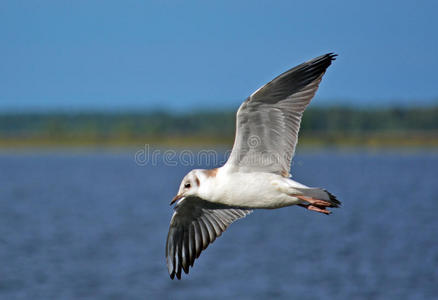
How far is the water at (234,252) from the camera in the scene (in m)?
17.1

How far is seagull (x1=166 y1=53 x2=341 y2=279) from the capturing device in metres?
9.30

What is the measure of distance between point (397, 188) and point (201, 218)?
96.1ft

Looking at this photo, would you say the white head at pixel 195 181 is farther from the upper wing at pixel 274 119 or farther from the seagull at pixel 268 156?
the upper wing at pixel 274 119

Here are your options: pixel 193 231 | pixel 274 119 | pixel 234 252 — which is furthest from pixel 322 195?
pixel 234 252

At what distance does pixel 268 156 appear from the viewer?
31.9 ft

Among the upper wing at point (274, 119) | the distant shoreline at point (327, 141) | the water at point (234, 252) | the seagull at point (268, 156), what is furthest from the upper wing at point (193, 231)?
the distant shoreline at point (327, 141)

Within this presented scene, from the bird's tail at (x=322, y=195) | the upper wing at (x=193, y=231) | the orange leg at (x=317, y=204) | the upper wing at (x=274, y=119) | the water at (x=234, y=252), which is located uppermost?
the upper wing at (x=274, y=119)

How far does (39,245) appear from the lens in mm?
22109

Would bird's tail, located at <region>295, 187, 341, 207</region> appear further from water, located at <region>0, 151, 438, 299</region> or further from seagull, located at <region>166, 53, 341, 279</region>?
water, located at <region>0, 151, 438, 299</region>

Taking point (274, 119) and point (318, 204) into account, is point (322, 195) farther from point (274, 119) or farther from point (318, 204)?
point (274, 119)

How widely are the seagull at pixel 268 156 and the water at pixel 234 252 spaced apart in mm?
7266

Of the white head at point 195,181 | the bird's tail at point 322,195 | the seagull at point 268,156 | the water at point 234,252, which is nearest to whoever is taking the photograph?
the bird's tail at point 322,195

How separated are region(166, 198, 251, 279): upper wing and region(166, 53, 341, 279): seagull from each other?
1.16 meters

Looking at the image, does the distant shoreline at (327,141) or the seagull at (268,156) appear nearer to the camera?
the seagull at (268,156)
